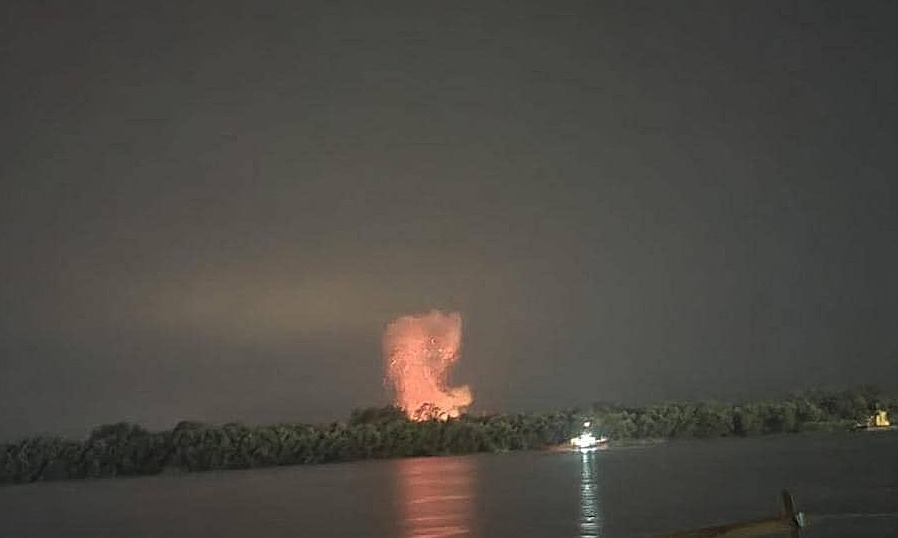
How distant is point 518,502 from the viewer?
52812 millimetres

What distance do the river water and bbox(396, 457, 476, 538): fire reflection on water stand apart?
0.13m

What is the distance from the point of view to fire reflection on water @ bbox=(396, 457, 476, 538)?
133 ft

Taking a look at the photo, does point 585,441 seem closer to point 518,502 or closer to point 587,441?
point 587,441

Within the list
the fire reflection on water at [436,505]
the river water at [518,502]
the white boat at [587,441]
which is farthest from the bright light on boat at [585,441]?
the fire reflection on water at [436,505]

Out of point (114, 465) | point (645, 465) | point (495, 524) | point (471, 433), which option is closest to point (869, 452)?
point (645, 465)

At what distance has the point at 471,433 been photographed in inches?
5969

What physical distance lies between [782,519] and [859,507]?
898 inches

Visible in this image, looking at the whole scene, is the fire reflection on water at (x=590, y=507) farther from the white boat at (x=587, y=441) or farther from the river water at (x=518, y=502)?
the white boat at (x=587, y=441)

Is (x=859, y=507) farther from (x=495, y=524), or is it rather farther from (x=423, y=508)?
(x=423, y=508)

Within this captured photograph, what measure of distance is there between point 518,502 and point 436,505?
16.3ft

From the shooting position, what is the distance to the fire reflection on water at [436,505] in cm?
4066

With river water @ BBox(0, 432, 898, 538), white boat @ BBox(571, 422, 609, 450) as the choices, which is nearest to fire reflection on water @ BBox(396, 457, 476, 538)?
river water @ BBox(0, 432, 898, 538)

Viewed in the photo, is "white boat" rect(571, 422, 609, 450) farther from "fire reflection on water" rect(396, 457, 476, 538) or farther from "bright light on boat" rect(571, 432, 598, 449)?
"fire reflection on water" rect(396, 457, 476, 538)

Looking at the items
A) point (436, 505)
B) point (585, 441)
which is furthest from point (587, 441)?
point (436, 505)
